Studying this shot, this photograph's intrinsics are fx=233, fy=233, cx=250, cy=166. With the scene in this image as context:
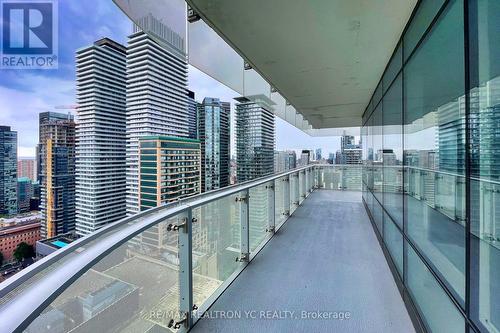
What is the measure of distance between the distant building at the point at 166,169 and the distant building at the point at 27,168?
151 cm

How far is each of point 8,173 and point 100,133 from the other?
82.4 inches

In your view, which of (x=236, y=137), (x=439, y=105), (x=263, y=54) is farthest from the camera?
(x=236, y=137)

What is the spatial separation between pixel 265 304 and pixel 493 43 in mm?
2405

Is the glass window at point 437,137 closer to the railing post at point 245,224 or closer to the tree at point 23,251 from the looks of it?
the railing post at point 245,224

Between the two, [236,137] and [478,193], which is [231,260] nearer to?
[478,193]

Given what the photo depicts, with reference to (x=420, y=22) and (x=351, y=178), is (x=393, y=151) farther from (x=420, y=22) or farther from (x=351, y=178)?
(x=351, y=178)

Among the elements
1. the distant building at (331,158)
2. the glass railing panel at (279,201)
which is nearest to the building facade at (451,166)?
the glass railing panel at (279,201)

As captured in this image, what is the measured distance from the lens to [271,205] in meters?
4.10

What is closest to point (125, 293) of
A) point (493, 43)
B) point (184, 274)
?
point (184, 274)

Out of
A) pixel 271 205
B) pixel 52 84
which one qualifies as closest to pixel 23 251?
pixel 271 205

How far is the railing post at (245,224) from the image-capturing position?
296 centimetres

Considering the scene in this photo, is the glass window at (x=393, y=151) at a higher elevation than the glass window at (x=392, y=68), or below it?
below

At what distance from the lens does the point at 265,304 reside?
221 centimetres

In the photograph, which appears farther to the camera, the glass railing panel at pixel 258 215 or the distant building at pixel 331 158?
the distant building at pixel 331 158
